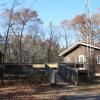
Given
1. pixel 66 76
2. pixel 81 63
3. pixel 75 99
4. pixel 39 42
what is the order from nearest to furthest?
pixel 75 99 → pixel 66 76 → pixel 81 63 → pixel 39 42

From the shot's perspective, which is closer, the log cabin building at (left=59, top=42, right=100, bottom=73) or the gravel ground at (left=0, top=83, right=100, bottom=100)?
the gravel ground at (left=0, top=83, right=100, bottom=100)

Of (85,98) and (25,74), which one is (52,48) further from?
(85,98)

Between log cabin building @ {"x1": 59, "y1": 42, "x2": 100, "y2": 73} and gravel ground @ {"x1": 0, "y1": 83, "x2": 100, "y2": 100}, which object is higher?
log cabin building @ {"x1": 59, "y1": 42, "x2": 100, "y2": 73}

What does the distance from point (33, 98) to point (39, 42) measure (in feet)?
269

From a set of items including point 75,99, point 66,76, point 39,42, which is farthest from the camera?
point 39,42

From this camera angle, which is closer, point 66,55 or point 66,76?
point 66,76

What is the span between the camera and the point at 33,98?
60.2 ft

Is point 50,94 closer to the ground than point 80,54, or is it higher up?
closer to the ground

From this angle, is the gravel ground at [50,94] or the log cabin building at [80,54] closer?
the gravel ground at [50,94]

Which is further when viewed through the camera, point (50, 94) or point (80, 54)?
point (80, 54)

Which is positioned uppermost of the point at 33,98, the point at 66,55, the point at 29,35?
the point at 29,35

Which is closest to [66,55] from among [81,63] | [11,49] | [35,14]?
[81,63]

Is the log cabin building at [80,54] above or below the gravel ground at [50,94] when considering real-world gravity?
above

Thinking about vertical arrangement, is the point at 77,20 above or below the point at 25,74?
above
